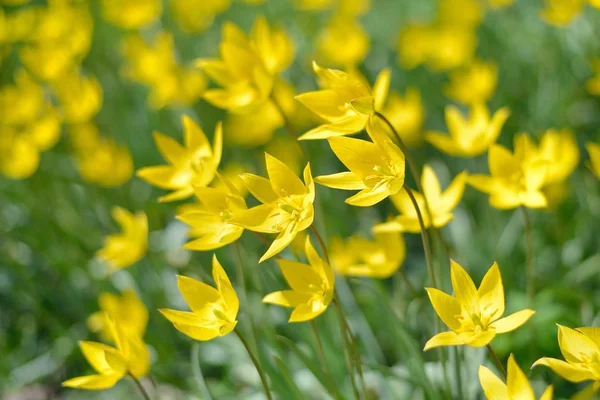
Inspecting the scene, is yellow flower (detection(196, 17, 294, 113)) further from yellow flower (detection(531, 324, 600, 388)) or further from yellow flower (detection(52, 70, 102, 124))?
yellow flower (detection(52, 70, 102, 124))

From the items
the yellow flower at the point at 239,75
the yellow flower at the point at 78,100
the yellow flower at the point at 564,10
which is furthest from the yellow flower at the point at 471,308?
the yellow flower at the point at 78,100

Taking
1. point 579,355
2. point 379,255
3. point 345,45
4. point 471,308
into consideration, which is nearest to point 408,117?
point 345,45

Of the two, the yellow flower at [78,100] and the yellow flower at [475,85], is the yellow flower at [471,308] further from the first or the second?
the yellow flower at [78,100]

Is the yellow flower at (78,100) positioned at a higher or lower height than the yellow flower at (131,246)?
lower

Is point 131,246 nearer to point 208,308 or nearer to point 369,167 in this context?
point 208,308

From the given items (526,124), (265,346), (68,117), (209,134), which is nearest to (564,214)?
(526,124)

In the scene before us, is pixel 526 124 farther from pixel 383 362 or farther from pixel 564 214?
pixel 383 362
